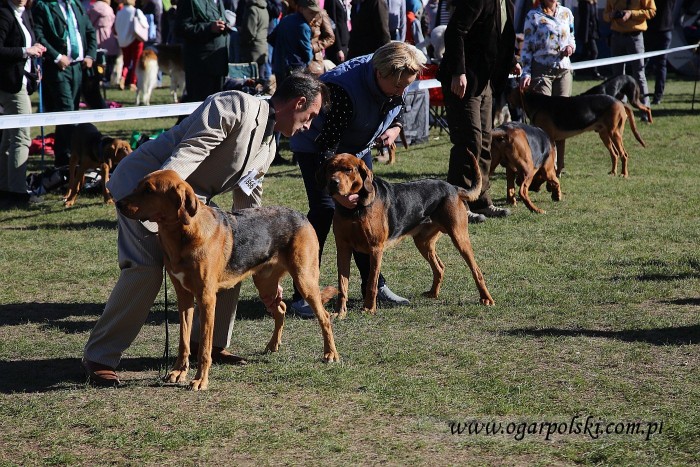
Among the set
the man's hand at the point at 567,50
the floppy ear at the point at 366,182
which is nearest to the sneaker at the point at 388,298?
the floppy ear at the point at 366,182

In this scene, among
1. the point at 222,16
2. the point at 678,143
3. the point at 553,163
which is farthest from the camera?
the point at 678,143

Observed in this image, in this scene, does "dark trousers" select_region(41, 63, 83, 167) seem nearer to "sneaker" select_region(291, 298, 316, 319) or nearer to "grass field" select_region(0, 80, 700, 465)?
"grass field" select_region(0, 80, 700, 465)

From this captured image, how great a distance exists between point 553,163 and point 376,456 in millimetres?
6616

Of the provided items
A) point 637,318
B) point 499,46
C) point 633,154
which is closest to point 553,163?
point 499,46

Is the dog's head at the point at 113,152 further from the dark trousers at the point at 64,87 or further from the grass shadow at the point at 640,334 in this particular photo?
the grass shadow at the point at 640,334

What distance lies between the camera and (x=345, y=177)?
5504 millimetres

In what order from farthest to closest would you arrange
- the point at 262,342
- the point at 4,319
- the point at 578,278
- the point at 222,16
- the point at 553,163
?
the point at 222,16 → the point at 553,163 → the point at 578,278 → the point at 4,319 → the point at 262,342

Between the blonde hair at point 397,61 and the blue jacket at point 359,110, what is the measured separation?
0.42 feet

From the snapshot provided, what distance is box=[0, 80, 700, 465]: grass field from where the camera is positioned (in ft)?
12.8

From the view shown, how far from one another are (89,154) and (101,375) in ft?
17.6

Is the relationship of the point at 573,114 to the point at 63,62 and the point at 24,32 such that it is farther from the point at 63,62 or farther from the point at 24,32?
the point at 24,32

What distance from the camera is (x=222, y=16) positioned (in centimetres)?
1203

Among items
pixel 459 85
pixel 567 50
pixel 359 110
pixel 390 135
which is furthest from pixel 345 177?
pixel 567 50

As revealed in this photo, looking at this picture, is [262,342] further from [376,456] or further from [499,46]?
[499,46]
